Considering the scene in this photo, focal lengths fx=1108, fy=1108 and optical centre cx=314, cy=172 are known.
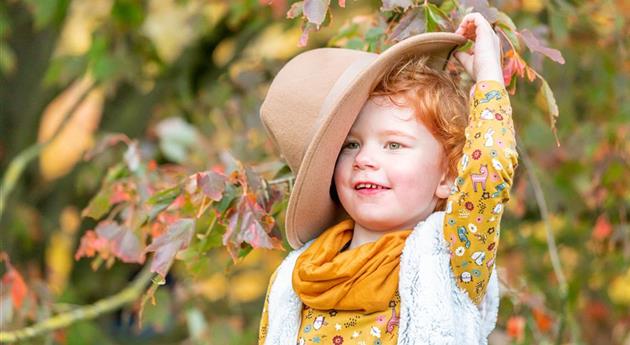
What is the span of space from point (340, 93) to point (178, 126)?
1.95 m

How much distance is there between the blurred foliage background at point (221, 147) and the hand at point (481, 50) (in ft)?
Result: 1.85

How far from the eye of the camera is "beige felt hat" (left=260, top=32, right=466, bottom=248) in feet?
6.26

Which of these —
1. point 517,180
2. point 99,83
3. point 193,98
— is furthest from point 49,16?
point 517,180

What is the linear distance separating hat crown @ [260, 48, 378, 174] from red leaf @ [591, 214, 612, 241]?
1789 mm

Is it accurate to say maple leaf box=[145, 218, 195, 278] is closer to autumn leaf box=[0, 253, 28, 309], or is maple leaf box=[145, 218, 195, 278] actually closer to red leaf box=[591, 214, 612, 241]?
autumn leaf box=[0, 253, 28, 309]

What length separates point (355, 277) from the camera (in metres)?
1.87

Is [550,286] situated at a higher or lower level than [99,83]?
lower

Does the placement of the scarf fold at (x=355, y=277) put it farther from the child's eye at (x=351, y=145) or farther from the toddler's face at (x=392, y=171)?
the child's eye at (x=351, y=145)

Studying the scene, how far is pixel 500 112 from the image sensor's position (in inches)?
70.9

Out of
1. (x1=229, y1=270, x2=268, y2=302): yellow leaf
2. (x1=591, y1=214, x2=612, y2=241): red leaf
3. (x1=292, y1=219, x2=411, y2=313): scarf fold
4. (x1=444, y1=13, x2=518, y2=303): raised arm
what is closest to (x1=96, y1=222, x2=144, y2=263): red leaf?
(x1=292, y1=219, x2=411, y2=313): scarf fold

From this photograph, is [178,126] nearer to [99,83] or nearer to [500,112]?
[99,83]

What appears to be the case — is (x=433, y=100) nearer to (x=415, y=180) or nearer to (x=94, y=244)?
(x=415, y=180)

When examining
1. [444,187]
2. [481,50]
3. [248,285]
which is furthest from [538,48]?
[248,285]

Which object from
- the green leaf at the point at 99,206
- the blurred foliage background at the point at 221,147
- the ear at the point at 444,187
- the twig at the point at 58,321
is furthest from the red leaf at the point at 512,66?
the twig at the point at 58,321
